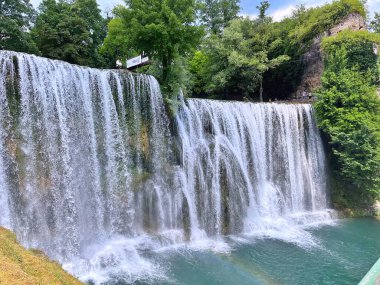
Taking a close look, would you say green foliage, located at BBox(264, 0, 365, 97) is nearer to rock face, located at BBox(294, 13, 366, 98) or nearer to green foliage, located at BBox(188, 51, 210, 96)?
rock face, located at BBox(294, 13, 366, 98)

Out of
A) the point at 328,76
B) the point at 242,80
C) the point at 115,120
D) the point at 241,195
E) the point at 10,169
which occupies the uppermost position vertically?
the point at 242,80

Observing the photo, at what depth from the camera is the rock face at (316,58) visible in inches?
821

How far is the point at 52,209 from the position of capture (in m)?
9.15

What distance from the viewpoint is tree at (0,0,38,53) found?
17094mm

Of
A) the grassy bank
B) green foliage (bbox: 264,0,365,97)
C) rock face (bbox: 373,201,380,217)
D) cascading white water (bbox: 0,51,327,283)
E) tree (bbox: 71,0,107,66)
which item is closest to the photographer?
the grassy bank

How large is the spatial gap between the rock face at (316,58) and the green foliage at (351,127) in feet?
13.7

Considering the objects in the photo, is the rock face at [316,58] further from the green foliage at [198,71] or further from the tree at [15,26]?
the tree at [15,26]

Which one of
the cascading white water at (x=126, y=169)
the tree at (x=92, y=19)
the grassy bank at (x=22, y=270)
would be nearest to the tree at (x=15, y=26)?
the tree at (x=92, y=19)

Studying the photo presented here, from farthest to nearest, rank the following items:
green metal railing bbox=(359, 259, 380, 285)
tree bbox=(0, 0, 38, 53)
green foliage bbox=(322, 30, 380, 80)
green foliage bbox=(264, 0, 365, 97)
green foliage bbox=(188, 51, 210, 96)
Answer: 1. green foliage bbox=(188, 51, 210, 96)
2. green foliage bbox=(264, 0, 365, 97)
3. green foliage bbox=(322, 30, 380, 80)
4. tree bbox=(0, 0, 38, 53)
5. green metal railing bbox=(359, 259, 380, 285)

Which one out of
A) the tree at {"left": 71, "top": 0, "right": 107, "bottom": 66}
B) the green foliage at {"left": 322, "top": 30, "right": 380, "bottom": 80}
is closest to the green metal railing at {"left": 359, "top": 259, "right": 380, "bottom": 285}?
the green foliage at {"left": 322, "top": 30, "right": 380, "bottom": 80}

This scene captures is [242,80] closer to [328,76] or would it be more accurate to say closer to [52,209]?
[328,76]

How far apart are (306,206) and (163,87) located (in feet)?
33.3

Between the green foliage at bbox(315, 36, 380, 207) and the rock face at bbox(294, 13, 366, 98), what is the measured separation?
4173 millimetres

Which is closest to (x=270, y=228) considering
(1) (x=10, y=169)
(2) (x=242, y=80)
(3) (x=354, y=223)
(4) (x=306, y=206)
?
(4) (x=306, y=206)
